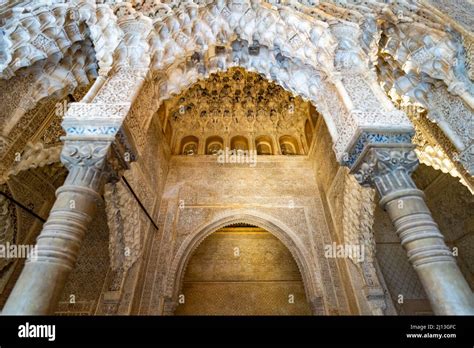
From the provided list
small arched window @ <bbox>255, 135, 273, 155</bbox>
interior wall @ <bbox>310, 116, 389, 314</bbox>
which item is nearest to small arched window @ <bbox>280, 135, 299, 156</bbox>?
small arched window @ <bbox>255, 135, 273, 155</bbox>

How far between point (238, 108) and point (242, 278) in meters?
4.60

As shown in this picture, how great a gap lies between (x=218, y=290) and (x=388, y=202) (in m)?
6.02

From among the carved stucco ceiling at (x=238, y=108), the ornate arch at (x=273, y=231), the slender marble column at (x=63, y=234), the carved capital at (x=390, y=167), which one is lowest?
the slender marble column at (x=63, y=234)

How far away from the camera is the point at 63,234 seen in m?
2.40

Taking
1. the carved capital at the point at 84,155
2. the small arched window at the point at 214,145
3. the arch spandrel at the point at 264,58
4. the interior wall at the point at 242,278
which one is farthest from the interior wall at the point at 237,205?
the carved capital at the point at 84,155

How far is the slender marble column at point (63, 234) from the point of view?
6.97ft

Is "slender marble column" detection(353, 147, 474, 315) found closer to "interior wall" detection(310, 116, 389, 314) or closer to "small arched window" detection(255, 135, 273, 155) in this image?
"interior wall" detection(310, 116, 389, 314)

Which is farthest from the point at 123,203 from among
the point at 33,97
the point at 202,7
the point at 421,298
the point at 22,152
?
the point at 421,298

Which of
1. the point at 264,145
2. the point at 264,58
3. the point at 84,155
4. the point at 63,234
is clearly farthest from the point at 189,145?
the point at 63,234

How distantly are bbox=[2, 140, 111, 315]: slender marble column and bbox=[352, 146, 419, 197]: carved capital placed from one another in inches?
106

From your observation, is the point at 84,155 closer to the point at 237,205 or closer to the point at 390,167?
the point at 390,167

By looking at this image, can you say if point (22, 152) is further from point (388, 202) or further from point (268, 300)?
point (268, 300)

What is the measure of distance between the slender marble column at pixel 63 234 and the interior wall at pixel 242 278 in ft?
→ 18.5

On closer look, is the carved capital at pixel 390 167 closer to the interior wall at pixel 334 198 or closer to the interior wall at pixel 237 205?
the interior wall at pixel 334 198
